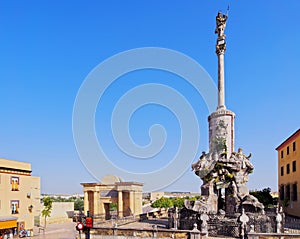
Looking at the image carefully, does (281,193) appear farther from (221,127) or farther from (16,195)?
(16,195)

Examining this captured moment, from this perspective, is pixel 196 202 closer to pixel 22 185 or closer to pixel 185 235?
pixel 185 235

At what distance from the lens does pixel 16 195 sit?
115ft

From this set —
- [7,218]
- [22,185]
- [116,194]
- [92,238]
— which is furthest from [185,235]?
[116,194]

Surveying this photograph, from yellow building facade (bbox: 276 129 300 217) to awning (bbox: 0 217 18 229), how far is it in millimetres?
32270

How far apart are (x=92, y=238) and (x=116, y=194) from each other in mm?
24419

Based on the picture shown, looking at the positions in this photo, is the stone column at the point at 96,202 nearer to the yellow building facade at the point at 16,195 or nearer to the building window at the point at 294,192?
the yellow building facade at the point at 16,195

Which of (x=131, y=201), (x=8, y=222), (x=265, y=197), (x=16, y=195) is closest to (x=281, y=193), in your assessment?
(x=265, y=197)

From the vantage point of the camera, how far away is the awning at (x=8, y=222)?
3125 centimetres

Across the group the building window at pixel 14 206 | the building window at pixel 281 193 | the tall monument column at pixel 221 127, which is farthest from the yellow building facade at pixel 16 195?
the building window at pixel 281 193

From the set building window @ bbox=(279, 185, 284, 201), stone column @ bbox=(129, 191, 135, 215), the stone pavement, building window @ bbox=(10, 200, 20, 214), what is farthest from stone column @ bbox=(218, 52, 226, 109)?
building window @ bbox=(279, 185, 284, 201)

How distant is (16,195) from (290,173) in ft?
113

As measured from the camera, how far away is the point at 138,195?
47719 millimetres

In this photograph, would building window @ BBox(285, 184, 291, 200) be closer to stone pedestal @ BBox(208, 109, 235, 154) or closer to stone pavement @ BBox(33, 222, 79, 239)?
stone pedestal @ BBox(208, 109, 235, 154)

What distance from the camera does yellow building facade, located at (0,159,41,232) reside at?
109ft
